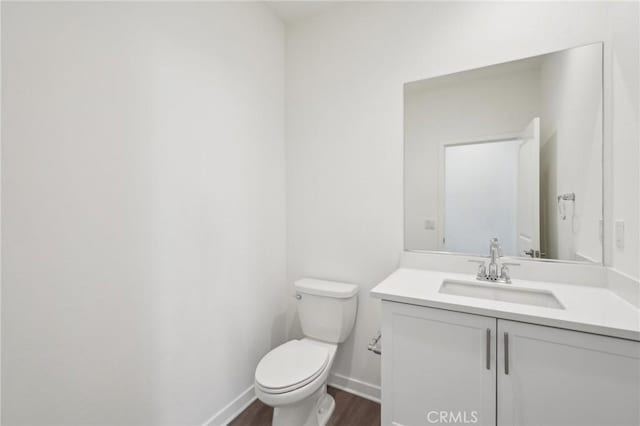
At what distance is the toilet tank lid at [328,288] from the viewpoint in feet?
5.92

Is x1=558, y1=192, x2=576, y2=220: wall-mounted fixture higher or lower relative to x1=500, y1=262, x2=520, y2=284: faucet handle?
higher

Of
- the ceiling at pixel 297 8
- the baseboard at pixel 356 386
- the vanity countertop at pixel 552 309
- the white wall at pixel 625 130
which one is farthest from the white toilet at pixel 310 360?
the ceiling at pixel 297 8

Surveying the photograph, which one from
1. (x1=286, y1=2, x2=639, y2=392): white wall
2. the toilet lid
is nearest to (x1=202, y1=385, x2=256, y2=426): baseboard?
the toilet lid

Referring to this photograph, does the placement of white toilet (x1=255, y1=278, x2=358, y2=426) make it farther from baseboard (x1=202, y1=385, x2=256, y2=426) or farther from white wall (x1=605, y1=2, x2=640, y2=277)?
white wall (x1=605, y1=2, x2=640, y2=277)

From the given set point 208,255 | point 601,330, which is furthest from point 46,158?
point 601,330

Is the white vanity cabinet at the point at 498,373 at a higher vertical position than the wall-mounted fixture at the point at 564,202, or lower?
lower

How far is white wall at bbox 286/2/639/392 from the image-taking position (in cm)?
145

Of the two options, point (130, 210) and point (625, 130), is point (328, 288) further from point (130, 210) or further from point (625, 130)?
point (625, 130)

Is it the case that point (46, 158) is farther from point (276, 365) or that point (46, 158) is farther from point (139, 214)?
point (276, 365)

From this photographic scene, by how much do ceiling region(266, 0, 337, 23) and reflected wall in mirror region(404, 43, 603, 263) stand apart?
33.8 inches

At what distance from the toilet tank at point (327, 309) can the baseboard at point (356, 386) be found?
0.35m

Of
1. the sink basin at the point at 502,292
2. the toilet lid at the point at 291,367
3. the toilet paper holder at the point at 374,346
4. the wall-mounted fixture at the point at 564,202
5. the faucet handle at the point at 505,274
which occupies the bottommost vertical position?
the toilet lid at the point at 291,367

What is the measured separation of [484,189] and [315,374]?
1.33 m

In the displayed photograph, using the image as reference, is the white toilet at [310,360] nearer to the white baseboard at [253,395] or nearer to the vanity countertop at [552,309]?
the white baseboard at [253,395]
